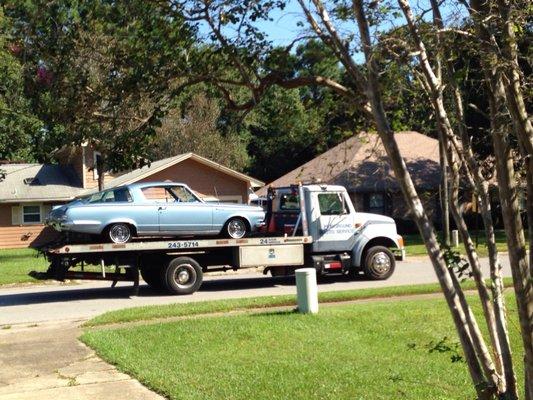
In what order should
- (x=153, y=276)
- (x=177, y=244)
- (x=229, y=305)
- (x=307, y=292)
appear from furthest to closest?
(x=153, y=276), (x=177, y=244), (x=229, y=305), (x=307, y=292)

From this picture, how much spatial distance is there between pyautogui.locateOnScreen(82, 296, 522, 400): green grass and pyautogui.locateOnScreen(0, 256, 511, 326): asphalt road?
3.66 meters

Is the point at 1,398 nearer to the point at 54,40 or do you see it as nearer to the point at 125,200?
the point at 54,40

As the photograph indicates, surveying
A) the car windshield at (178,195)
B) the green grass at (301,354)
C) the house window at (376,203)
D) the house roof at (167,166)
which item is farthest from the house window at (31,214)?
Answer: the green grass at (301,354)

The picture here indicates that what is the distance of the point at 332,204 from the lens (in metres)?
18.2

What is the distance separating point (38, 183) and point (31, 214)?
1.78m

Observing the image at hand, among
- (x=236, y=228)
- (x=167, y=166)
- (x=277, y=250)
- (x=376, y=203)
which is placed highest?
(x=167, y=166)

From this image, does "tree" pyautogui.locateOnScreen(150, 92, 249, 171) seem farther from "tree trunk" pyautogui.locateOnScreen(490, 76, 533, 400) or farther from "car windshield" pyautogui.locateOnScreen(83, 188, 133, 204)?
"tree trunk" pyautogui.locateOnScreen(490, 76, 533, 400)

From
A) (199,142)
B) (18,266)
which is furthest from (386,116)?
(199,142)

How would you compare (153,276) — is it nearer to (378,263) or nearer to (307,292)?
(378,263)

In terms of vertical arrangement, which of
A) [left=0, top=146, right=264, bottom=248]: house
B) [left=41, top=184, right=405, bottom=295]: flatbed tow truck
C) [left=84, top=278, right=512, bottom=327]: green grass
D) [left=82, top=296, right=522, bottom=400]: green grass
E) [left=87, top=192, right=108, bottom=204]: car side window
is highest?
[left=0, top=146, right=264, bottom=248]: house

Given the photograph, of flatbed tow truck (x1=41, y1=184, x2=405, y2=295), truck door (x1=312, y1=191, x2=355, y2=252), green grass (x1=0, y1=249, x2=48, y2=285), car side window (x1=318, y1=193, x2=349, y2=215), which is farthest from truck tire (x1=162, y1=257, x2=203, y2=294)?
car side window (x1=318, y1=193, x2=349, y2=215)

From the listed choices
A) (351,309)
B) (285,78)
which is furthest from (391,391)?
(351,309)

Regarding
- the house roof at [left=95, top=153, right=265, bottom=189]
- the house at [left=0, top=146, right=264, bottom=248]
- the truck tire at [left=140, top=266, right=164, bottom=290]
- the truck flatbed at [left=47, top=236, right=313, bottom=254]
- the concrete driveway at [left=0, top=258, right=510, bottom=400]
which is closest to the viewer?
the concrete driveway at [left=0, top=258, right=510, bottom=400]

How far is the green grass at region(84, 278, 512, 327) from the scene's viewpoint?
12953mm
